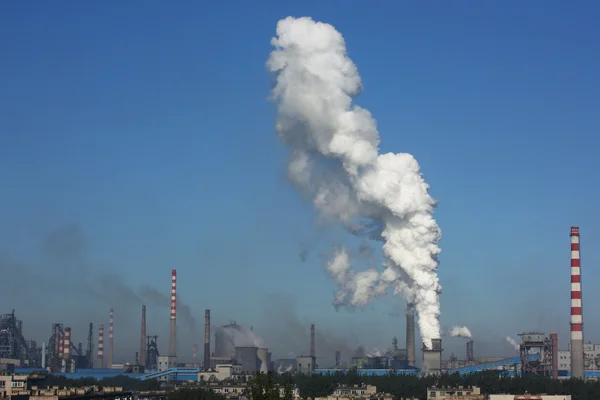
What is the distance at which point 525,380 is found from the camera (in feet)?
448

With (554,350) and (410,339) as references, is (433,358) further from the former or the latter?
(410,339)

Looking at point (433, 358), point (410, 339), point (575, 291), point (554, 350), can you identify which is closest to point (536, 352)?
point (554, 350)

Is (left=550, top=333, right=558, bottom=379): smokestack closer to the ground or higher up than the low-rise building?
Answer: higher up

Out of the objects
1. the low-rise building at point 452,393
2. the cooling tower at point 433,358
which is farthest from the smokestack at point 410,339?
the low-rise building at point 452,393

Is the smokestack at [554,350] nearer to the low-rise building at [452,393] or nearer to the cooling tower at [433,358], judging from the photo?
the cooling tower at [433,358]

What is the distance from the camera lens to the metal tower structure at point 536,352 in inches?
6442

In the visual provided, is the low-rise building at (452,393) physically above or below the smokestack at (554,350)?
below

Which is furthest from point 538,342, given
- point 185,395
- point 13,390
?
point 13,390

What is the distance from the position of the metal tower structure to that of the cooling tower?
116 feet

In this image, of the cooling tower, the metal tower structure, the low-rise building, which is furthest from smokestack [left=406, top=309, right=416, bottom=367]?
the low-rise building

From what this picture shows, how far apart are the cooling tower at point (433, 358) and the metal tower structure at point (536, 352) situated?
35243mm

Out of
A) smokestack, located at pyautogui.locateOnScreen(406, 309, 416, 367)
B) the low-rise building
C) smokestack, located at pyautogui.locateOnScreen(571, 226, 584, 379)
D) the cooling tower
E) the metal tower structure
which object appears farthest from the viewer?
smokestack, located at pyautogui.locateOnScreen(406, 309, 416, 367)

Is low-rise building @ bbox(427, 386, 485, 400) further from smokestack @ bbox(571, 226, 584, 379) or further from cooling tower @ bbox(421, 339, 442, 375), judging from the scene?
smokestack @ bbox(571, 226, 584, 379)

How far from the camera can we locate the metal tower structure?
16362 centimetres
